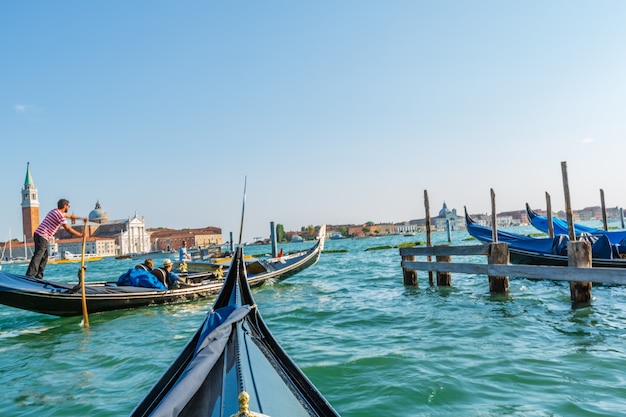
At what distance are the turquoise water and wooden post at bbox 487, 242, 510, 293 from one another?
6.9 inches

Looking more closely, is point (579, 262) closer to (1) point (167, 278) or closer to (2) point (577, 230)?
(2) point (577, 230)

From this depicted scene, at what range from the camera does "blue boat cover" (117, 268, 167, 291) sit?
21.3 feet

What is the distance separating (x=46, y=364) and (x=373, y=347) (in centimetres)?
273

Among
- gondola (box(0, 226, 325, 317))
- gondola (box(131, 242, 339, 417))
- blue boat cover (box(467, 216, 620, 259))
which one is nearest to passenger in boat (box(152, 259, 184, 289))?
gondola (box(0, 226, 325, 317))

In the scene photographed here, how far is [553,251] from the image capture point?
300 inches

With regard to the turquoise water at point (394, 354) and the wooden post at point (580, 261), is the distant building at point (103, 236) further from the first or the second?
the wooden post at point (580, 261)

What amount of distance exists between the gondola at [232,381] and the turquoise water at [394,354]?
2.41 feet

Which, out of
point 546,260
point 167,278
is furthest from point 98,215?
point 546,260

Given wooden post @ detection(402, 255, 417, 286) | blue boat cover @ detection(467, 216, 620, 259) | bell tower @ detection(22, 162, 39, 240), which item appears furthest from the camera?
bell tower @ detection(22, 162, 39, 240)

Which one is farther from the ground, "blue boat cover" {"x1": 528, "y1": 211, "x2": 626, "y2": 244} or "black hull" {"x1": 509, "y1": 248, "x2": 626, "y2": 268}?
"blue boat cover" {"x1": 528, "y1": 211, "x2": 626, "y2": 244}

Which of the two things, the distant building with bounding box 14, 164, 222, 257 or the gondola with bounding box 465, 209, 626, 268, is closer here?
the gondola with bounding box 465, 209, 626, 268

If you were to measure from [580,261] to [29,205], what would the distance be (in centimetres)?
7255

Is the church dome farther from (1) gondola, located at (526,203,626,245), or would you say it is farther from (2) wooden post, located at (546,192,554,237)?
(2) wooden post, located at (546,192,554,237)

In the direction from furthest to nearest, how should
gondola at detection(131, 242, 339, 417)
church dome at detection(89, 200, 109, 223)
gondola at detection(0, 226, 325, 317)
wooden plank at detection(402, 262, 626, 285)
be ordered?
church dome at detection(89, 200, 109, 223) < gondola at detection(0, 226, 325, 317) < wooden plank at detection(402, 262, 626, 285) < gondola at detection(131, 242, 339, 417)
